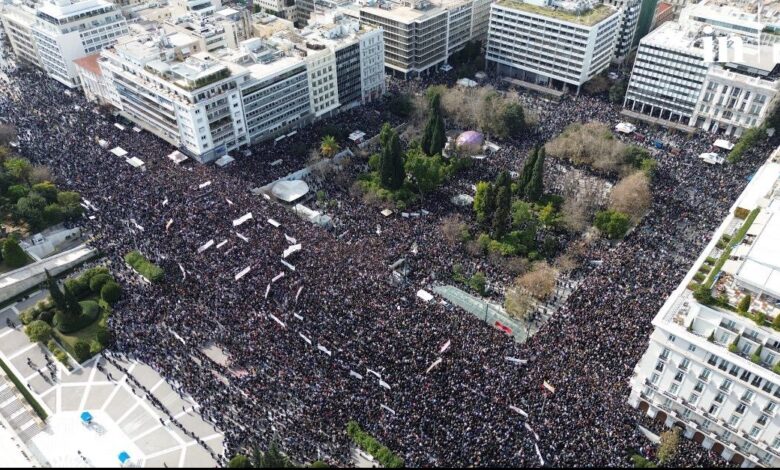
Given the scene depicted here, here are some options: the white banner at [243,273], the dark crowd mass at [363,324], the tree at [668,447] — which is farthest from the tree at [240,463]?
the tree at [668,447]

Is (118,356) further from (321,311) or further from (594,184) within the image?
(594,184)

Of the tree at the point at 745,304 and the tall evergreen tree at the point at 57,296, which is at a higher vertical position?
the tree at the point at 745,304

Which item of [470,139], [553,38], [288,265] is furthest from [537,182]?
[553,38]

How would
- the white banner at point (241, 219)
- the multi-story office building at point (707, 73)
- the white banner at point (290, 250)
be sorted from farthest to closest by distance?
the multi-story office building at point (707, 73) < the white banner at point (241, 219) < the white banner at point (290, 250)

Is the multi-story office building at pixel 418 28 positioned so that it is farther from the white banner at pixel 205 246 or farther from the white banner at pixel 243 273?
the white banner at pixel 243 273

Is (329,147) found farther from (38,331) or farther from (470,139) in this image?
(38,331)

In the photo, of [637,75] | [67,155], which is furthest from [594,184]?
[67,155]
